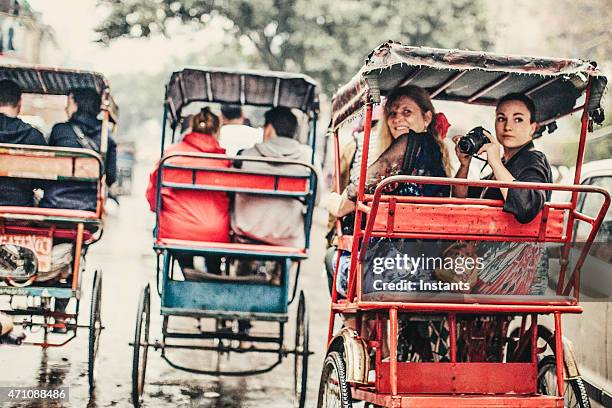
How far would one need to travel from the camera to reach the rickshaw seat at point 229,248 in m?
5.91

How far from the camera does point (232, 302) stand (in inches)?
235

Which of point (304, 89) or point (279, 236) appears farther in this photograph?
point (304, 89)

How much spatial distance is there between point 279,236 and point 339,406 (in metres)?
1.92

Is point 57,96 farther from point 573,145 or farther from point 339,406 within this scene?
point 573,145

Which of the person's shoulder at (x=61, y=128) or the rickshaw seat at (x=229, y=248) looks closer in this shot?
the rickshaw seat at (x=229, y=248)

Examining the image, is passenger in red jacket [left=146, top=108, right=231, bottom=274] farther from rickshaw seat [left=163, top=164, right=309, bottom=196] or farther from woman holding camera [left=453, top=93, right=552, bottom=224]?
woman holding camera [left=453, top=93, right=552, bottom=224]

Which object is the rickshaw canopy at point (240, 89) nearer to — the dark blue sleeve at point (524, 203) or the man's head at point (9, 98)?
the man's head at point (9, 98)

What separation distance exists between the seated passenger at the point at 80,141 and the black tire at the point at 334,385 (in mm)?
2227

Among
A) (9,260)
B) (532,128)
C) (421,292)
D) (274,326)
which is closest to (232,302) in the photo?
(9,260)

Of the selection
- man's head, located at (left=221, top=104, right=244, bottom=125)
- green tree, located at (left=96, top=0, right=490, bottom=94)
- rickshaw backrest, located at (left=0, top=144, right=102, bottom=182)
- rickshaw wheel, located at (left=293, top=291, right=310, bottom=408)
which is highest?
green tree, located at (left=96, top=0, right=490, bottom=94)

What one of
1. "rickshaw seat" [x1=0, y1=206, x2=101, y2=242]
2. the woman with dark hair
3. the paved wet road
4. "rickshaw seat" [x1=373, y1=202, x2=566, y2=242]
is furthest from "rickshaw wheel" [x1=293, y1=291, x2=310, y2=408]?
"rickshaw seat" [x1=373, y1=202, x2=566, y2=242]

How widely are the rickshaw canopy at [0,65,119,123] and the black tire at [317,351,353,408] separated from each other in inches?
105

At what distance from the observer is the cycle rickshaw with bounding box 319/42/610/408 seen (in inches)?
168

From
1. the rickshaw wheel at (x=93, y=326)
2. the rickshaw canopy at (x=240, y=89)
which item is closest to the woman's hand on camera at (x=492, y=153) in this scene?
the rickshaw canopy at (x=240, y=89)
